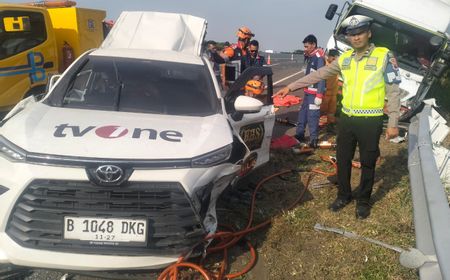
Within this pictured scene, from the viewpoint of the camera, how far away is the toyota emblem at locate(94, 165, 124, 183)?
2.71m

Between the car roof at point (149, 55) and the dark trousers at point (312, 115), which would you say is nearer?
the car roof at point (149, 55)

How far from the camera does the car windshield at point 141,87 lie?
3.79 metres

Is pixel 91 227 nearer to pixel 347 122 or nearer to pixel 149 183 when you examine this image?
pixel 149 183

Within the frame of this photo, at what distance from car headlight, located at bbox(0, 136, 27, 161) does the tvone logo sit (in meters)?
0.26

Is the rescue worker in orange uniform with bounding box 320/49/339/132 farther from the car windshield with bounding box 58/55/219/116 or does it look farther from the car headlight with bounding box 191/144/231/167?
the car headlight with bounding box 191/144/231/167

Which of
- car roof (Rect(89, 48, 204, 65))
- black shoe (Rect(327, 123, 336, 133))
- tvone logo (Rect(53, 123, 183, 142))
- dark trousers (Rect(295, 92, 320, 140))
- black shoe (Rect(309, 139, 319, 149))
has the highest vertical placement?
car roof (Rect(89, 48, 204, 65))

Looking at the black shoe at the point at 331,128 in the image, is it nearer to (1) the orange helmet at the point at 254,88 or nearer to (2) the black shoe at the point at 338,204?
(1) the orange helmet at the point at 254,88

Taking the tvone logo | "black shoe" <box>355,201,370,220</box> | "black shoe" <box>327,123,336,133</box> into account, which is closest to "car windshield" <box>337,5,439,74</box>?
"black shoe" <box>327,123,336,133</box>

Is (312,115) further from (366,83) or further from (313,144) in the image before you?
(366,83)

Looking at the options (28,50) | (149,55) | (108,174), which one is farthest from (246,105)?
(28,50)

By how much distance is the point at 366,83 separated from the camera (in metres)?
4.04

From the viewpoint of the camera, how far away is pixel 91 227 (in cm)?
271

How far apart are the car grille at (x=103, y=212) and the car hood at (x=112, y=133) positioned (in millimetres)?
218

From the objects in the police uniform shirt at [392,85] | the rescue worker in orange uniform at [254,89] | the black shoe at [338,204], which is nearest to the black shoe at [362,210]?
the black shoe at [338,204]
